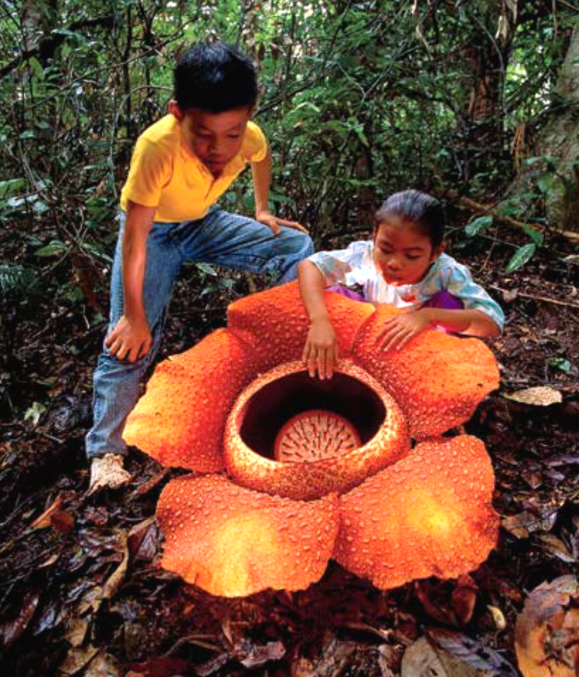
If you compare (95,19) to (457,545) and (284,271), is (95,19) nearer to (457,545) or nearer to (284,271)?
(284,271)

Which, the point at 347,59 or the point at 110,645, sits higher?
the point at 347,59

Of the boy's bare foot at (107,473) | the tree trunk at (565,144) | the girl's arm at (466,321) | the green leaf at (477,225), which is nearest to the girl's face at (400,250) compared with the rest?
the girl's arm at (466,321)

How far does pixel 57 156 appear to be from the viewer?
10.0 ft

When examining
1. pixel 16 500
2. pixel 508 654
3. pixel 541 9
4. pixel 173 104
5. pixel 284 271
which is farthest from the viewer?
pixel 541 9

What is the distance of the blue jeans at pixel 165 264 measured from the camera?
2297 mm

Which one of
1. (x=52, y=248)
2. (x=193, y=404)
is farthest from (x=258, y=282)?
(x=193, y=404)

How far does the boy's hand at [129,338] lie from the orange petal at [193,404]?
0.46 meters

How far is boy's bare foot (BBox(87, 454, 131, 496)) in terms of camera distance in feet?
6.89

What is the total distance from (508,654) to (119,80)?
3.36 metres

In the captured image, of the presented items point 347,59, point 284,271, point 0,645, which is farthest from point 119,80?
point 0,645

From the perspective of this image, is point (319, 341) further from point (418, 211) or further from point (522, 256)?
point (522, 256)

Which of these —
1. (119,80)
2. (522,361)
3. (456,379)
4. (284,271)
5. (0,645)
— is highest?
(119,80)

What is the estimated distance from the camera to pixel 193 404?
1.65 m

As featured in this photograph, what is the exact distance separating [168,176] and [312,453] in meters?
1.19
